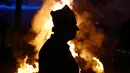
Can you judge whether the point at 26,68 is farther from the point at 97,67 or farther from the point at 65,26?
the point at 65,26

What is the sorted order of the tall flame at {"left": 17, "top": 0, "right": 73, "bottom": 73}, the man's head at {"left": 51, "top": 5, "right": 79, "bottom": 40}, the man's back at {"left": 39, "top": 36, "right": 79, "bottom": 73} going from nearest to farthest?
the man's back at {"left": 39, "top": 36, "right": 79, "bottom": 73} → the man's head at {"left": 51, "top": 5, "right": 79, "bottom": 40} → the tall flame at {"left": 17, "top": 0, "right": 73, "bottom": 73}

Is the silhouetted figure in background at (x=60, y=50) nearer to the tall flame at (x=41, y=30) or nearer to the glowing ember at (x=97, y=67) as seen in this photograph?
the tall flame at (x=41, y=30)

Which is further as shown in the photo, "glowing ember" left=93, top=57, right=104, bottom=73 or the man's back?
"glowing ember" left=93, top=57, right=104, bottom=73

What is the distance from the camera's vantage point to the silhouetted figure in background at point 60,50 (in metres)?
2.96

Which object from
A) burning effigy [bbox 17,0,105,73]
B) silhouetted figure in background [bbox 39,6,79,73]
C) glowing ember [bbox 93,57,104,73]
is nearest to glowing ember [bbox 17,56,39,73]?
burning effigy [bbox 17,0,105,73]

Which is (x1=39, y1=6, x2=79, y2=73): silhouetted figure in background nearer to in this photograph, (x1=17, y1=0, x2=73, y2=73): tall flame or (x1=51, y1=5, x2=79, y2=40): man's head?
(x1=51, y1=5, x2=79, y2=40): man's head

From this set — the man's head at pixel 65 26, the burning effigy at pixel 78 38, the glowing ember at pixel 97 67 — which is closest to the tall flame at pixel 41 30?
the burning effigy at pixel 78 38

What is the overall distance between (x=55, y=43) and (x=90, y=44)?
306 cm

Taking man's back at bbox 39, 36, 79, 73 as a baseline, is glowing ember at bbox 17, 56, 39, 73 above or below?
above

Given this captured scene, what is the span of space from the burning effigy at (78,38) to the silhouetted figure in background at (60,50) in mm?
2673

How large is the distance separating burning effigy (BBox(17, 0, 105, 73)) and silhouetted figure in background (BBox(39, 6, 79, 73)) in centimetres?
267

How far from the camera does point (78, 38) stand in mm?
5988

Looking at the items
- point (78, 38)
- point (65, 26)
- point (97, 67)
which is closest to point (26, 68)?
point (78, 38)

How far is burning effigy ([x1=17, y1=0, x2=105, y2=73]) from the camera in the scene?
19.4 feet
